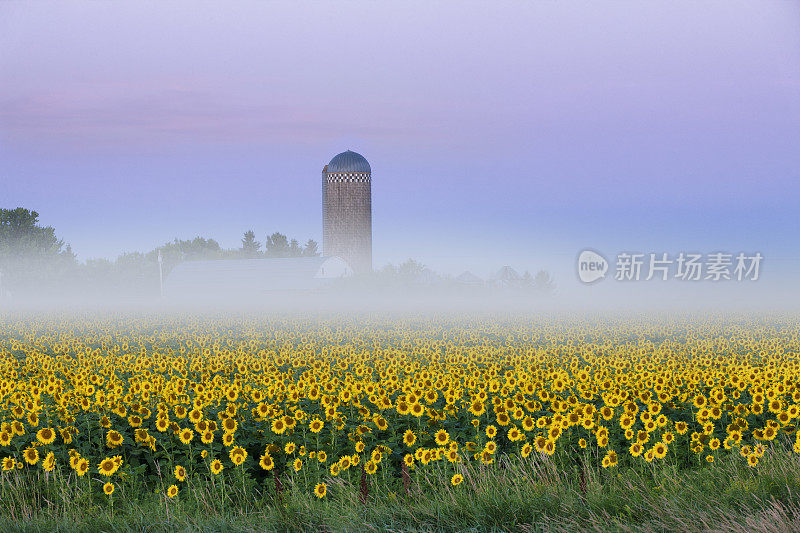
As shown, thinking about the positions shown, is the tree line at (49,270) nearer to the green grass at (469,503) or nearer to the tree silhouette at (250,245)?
the tree silhouette at (250,245)

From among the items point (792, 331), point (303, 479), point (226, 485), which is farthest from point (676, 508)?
point (792, 331)

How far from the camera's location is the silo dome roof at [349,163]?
6875 cm

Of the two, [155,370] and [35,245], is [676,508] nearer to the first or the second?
[155,370]

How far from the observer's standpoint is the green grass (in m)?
6.08

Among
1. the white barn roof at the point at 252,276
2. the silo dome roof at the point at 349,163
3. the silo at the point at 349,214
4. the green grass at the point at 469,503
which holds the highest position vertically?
the silo dome roof at the point at 349,163

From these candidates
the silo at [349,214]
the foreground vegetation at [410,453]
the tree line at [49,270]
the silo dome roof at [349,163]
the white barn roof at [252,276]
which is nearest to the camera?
the foreground vegetation at [410,453]

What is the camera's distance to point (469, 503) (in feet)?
21.0

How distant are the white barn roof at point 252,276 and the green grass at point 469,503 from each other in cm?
5465

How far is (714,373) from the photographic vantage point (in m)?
10.2

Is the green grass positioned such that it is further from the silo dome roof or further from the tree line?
the tree line

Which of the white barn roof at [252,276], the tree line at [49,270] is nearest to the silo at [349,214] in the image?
the white barn roof at [252,276]

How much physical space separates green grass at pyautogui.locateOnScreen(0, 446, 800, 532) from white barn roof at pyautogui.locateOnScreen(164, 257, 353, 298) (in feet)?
179

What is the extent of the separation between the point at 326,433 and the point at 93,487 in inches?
96.7

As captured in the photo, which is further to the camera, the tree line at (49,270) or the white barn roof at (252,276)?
the tree line at (49,270)
